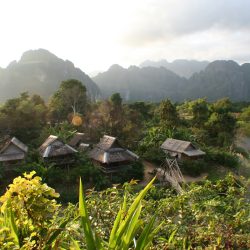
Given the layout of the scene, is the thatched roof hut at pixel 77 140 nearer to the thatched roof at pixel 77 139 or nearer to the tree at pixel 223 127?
the thatched roof at pixel 77 139

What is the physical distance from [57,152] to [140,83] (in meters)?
96.8

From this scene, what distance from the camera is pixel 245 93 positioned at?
104 meters

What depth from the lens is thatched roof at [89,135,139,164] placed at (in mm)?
17595

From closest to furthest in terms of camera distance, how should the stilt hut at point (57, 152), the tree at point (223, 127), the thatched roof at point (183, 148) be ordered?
the stilt hut at point (57, 152), the thatched roof at point (183, 148), the tree at point (223, 127)

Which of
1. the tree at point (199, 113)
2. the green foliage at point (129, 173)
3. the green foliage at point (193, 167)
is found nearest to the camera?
the green foliage at point (129, 173)

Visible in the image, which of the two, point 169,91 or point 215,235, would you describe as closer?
point 215,235

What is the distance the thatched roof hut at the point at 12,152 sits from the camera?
693 inches

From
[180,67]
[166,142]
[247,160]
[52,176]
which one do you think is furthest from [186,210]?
[180,67]

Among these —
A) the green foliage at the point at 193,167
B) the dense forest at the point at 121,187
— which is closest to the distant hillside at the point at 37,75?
the dense forest at the point at 121,187

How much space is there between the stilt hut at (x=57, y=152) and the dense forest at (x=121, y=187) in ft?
1.14

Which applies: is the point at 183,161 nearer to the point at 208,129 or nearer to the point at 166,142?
the point at 166,142

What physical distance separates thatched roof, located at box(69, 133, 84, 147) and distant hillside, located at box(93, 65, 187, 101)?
77.4 metres

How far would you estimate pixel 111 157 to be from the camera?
17656 millimetres

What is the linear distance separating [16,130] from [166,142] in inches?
415
